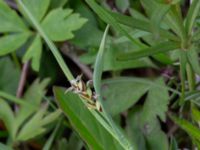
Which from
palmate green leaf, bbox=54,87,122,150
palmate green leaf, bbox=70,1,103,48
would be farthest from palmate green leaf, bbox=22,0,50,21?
palmate green leaf, bbox=54,87,122,150

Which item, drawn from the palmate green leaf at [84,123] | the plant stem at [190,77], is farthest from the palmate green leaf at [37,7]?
the plant stem at [190,77]

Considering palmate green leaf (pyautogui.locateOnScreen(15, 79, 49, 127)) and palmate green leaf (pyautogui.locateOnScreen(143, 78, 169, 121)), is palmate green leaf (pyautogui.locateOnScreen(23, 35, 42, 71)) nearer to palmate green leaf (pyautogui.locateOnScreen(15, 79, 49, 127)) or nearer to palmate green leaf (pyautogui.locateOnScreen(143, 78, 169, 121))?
palmate green leaf (pyautogui.locateOnScreen(15, 79, 49, 127))

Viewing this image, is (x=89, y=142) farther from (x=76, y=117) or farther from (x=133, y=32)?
(x=133, y=32)

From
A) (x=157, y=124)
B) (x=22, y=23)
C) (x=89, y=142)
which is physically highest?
(x=22, y=23)

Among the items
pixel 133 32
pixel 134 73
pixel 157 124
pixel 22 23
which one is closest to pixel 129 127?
pixel 157 124

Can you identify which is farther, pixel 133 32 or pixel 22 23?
pixel 22 23

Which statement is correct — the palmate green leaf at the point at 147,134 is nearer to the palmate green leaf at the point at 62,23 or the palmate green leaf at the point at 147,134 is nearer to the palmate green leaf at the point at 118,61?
the palmate green leaf at the point at 118,61

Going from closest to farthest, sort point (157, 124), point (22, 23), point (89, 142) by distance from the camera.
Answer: point (89, 142) < point (157, 124) < point (22, 23)
